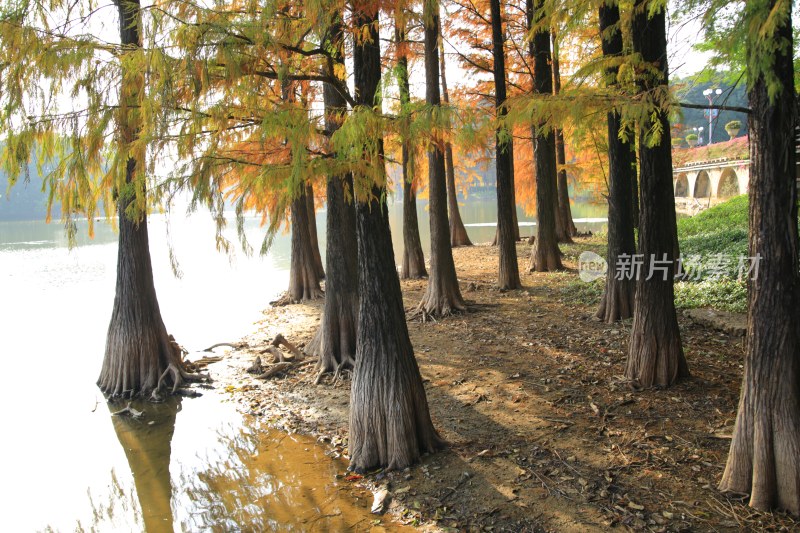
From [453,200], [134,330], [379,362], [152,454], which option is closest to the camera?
[379,362]

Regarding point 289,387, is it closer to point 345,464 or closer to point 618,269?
point 345,464

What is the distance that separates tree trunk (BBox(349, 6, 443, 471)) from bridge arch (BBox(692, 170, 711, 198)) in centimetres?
4041

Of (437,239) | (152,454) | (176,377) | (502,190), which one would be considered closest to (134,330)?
(176,377)

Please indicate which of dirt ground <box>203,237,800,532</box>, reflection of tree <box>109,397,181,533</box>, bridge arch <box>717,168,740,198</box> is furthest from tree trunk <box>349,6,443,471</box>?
bridge arch <box>717,168,740,198</box>

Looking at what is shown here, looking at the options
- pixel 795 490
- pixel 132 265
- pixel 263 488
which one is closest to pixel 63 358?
pixel 132 265

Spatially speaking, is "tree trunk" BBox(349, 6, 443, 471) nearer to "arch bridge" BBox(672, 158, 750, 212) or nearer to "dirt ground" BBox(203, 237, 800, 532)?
"dirt ground" BBox(203, 237, 800, 532)

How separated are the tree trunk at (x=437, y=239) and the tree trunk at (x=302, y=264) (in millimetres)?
4139

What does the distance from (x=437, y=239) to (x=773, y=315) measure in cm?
681

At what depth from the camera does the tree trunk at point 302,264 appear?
13.4 m

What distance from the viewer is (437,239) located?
1021cm

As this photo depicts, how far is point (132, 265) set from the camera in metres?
7.97

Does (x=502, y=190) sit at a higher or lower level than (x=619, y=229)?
higher
